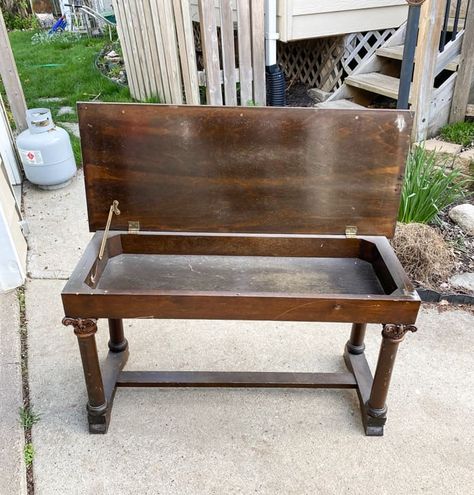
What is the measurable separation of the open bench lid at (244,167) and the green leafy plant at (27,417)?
34.5 inches

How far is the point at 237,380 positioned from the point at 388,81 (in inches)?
137

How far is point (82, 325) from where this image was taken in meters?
1.74

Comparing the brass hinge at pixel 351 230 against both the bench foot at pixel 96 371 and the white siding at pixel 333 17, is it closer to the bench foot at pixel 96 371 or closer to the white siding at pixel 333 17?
the bench foot at pixel 96 371

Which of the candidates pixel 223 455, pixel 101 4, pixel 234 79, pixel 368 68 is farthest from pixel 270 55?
pixel 101 4

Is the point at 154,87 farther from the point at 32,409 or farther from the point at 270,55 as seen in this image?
the point at 32,409

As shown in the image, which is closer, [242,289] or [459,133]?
[242,289]

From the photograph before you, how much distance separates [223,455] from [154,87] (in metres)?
4.45

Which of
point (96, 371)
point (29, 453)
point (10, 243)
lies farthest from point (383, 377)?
point (10, 243)

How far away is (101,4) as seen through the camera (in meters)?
12.0

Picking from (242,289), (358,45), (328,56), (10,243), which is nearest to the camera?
(242,289)

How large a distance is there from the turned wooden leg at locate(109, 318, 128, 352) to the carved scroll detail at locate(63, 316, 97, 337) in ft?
1.64

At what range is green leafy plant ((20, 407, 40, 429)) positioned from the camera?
2.07 m

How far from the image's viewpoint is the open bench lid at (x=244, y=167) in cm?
179

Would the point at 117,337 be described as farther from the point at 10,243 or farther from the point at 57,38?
Result: the point at 57,38
